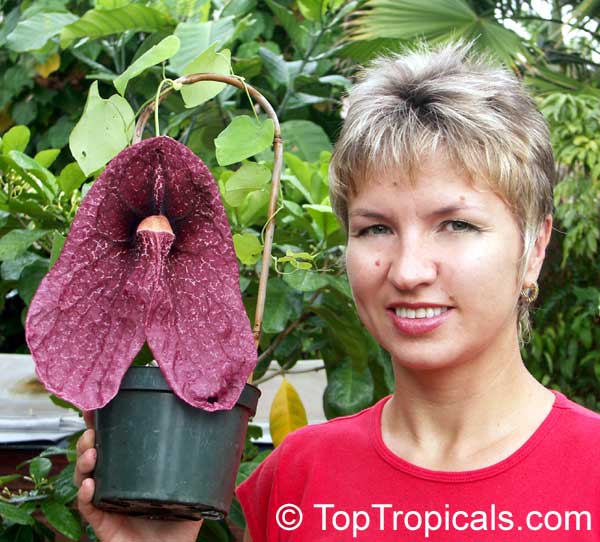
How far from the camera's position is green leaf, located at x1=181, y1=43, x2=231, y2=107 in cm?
118

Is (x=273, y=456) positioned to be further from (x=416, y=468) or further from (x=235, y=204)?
(x=235, y=204)

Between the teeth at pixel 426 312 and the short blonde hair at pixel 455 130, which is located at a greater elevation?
the short blonde hair at pixel 455 130

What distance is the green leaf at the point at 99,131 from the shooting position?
113 cm

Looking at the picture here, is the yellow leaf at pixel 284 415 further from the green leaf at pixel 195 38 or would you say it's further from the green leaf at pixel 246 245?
the green leaf at pixel 195 38

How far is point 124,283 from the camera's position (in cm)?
106

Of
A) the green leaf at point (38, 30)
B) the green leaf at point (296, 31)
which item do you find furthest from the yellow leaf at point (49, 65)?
the green leaf at point (296, 31)

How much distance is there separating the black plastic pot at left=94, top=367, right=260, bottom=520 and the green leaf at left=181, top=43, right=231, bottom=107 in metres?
0.37

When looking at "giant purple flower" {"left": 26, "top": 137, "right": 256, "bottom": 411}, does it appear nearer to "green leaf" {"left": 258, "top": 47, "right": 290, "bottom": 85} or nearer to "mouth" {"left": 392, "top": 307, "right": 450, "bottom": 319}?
"mouth" {"left": 392, "top": 307, "right": 450, "bottom": 319}

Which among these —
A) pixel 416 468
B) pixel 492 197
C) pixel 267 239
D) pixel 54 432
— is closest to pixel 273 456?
pixel 416 468

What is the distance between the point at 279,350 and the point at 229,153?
814 millimetres

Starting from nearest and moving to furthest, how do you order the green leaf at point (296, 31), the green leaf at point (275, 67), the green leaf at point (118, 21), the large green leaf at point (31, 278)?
the large green leaf at point (31, 278), the green leaf at point (118, 21), the green leaf at point (275, 67), the green leaf at point (296, 31)

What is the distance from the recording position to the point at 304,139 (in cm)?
227

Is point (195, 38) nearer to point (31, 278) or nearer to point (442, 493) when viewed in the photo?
point (31, 278)

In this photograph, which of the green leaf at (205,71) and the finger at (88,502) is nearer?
the finger at (88,502)
